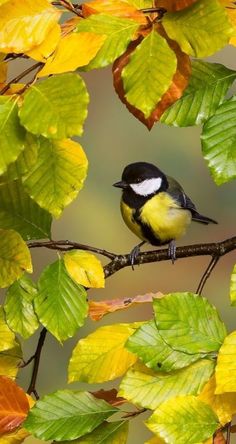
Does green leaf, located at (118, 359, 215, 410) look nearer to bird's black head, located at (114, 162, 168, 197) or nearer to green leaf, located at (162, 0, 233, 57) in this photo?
green leaf, located at (162, 0, 233, 57)

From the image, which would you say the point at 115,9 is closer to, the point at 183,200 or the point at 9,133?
the point at 9,133

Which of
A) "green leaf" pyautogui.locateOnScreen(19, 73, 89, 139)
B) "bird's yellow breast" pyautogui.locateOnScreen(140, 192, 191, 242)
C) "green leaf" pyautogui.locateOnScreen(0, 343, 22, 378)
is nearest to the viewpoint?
"green leaf" pyautogui.locateOnScreen(19, 73, 89, 139)

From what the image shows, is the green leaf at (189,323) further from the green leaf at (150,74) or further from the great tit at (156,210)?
the great tit at (156,210)

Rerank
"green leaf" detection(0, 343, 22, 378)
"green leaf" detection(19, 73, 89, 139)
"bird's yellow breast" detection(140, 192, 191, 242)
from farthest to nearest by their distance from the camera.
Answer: "bird's yellow breast" detection(140, 192, 191, 242) < "green leaf" detection(0, 343, 22, 378) < "green leaf" detection(19, 73, 89, 139)

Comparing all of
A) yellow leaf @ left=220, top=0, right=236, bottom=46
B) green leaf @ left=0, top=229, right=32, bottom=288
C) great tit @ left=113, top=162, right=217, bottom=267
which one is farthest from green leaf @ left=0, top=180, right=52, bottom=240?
great tit @ left=113, top=162, right=217, bottom=267

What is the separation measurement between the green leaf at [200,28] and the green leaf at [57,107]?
45mm

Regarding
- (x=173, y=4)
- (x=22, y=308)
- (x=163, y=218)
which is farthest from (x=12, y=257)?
(x=163, y=218)

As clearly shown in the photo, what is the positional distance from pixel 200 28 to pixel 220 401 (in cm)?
15

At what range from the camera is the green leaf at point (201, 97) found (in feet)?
1.10

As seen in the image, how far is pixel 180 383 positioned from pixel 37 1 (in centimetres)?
16

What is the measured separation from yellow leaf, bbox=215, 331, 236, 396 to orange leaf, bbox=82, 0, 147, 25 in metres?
0.13

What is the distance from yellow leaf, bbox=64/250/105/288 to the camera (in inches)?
14.5

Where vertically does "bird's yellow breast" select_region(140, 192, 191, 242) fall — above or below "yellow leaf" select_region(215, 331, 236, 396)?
below

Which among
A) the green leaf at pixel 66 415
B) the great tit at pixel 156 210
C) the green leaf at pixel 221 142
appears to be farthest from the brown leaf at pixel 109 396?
the great tit at pixel 156 210
